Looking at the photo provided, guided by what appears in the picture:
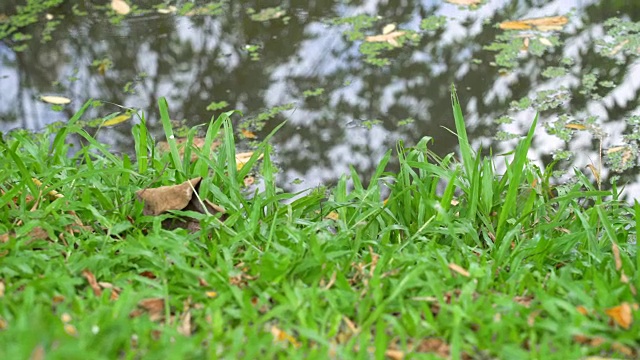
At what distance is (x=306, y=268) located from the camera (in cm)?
208

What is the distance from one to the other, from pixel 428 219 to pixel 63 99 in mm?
2420

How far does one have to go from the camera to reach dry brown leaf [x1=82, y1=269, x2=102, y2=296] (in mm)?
2027

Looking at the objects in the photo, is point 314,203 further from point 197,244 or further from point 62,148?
point 62,148

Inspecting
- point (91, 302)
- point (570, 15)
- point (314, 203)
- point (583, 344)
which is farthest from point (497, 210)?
point (570, 15)

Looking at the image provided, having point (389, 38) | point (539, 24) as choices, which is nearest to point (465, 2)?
point (539, 24)

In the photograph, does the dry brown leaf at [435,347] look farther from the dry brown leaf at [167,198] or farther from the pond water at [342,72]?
the pond water at [342,72]

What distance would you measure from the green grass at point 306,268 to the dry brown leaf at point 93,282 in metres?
0.01

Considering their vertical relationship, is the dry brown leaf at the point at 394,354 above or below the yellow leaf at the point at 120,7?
below

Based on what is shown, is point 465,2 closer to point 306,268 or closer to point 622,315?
point 306,268

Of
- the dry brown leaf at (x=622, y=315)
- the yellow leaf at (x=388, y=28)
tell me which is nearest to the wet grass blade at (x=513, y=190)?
the dry brown leaf at (x=622, y=315)

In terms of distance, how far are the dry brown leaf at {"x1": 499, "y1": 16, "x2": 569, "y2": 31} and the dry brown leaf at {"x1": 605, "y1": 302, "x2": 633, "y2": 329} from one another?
2887 mm

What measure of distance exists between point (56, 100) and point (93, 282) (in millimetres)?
2276

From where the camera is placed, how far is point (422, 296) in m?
1.99

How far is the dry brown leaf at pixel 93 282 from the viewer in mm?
2027
